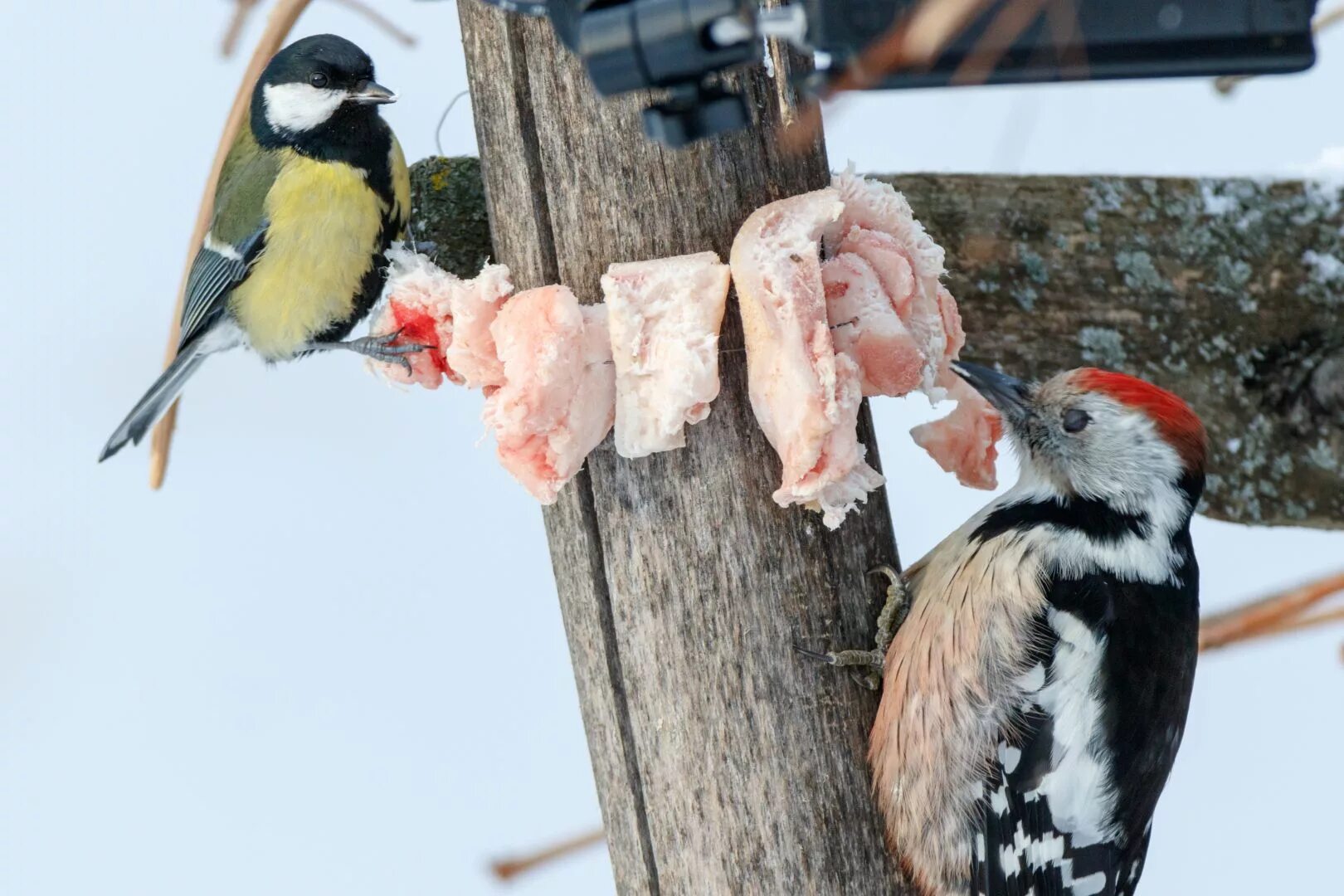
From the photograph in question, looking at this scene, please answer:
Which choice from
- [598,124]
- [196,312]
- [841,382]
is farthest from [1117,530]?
[196,312]

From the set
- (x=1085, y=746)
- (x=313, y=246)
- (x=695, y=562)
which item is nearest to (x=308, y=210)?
(x=313, y=246)

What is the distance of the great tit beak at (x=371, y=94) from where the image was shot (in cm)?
252

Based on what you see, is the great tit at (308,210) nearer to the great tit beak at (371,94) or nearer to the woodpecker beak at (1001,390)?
the great tit beak at (371,94)

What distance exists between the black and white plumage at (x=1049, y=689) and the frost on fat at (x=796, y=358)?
40 cm

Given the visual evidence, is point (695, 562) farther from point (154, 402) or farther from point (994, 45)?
point (154, 402)

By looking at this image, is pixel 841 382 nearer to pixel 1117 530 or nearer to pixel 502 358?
pixel 502 358

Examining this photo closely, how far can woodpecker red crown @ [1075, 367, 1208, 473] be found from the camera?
2.32 meters

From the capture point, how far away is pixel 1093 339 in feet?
9.24

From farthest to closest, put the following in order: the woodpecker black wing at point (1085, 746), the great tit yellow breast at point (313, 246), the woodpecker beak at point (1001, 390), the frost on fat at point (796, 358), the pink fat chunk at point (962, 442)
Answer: the great tit yellow breast at point (313, 246)
the woodpecker beak at point (1001, 390)
the pink fat chunk at point (962, 442)
the woodpecker black wing at point (1085, 746)
the frost on fat at point (796, 358)

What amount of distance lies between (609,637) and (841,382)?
1.64ft

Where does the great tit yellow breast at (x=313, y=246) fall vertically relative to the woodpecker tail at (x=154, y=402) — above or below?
above

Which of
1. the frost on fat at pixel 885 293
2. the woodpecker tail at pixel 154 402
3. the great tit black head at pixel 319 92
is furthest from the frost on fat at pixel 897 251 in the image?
the woodpecker tail at pixel 154 402

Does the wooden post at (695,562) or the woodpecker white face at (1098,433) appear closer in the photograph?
the wooden post at (695,562)

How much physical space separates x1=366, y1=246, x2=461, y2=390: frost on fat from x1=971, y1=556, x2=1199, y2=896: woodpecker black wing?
1080 mm
